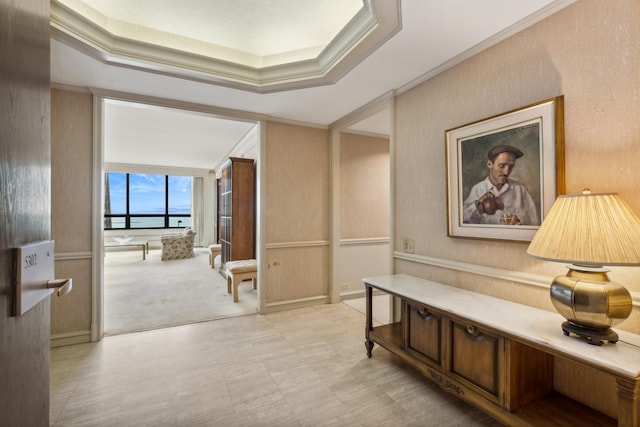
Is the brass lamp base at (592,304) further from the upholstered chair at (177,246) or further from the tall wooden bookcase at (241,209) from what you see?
the upholstered chair at (177,246)

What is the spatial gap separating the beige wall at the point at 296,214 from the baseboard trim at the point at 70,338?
69.7 inches

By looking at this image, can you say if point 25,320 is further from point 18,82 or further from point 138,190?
point 138,190

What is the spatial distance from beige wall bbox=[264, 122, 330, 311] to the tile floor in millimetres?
842

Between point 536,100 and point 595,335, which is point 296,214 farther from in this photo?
point 595,335

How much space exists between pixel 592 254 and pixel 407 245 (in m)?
1.55

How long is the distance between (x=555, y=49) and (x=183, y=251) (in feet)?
25.6

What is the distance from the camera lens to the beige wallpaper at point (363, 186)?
4.19m

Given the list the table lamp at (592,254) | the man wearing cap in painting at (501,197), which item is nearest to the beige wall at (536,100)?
the man wearing cap in painting at (501,197)

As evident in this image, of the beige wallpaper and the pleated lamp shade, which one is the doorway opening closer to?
the beige wallpaper

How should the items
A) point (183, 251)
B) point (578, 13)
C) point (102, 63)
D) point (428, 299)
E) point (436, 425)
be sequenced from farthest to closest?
1. point (183, 251)
2. point (102, 63)
3. point (428, 299)
4. point (436, 425)
5. point (578, 13)

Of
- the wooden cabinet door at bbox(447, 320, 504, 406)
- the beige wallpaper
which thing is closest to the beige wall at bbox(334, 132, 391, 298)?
the beige wallpaper

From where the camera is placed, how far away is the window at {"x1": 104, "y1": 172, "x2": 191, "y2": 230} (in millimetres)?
9391

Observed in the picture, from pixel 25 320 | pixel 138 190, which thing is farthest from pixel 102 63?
pixel 138 190

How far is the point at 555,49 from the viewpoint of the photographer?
1.69m
